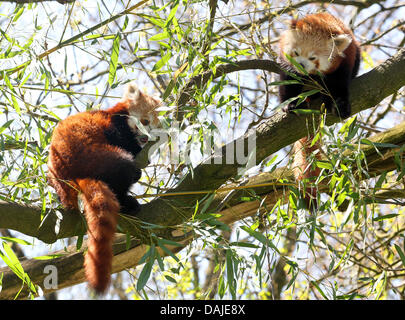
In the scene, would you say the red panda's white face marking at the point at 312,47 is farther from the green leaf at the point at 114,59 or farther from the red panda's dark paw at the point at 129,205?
the red panda's dark paw at the point at 129,205

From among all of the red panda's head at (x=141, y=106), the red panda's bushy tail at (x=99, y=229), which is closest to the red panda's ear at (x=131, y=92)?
the red panda's head at (x=141, y=106)

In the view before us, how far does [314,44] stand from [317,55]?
95 mm

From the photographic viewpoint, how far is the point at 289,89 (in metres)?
3.46

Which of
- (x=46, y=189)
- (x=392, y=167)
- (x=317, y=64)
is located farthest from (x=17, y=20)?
(x=392, y=167)

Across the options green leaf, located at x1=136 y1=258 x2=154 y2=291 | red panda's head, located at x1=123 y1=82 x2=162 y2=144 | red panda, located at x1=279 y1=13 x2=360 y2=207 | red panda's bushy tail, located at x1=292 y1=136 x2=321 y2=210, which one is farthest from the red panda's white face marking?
green leaf, located at x1=136 y1=258 x2=154 y2=291

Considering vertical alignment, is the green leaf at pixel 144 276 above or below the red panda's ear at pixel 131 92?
below

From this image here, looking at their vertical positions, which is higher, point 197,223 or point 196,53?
point 196,53

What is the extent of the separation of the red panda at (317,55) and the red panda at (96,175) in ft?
3.47

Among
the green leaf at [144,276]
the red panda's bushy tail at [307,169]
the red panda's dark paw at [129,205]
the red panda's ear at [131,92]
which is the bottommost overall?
the green leaf at [144,276]

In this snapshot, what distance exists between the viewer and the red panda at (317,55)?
328 centimetres

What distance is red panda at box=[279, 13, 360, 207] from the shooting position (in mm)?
3277

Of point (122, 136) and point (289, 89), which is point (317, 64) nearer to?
point (289, 89)

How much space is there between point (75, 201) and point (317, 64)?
1.85 metres

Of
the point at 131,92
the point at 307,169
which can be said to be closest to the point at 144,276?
the point at 307,169
